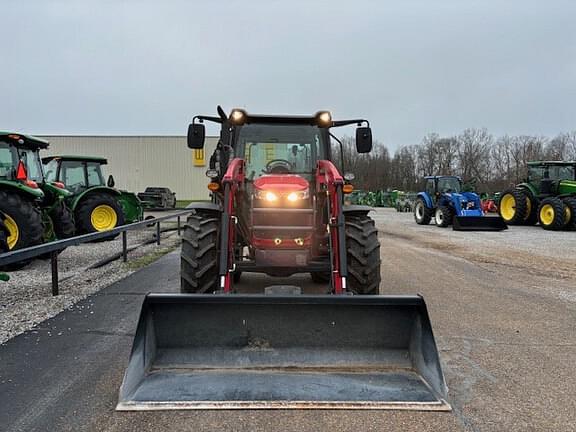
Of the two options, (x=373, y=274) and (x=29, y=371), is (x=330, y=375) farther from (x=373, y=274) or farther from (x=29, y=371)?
(x=29, y=371)

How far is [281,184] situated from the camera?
4789mm

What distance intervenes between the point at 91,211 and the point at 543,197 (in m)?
16.7

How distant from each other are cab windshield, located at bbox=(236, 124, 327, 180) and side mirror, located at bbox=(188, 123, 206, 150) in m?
0.48

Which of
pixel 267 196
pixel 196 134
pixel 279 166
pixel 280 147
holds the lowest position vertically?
pixel 267 196

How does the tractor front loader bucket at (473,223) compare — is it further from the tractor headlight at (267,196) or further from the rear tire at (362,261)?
the tractor headlight at (267,196)

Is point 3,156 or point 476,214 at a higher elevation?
point 3,156

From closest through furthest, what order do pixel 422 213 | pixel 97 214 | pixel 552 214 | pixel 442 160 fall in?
pixel 97 214 → pixel 552 214 → pixel 422 213 → pixel 442 160

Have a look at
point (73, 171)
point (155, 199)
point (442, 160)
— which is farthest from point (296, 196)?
point (442, 160)

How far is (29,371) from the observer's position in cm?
349

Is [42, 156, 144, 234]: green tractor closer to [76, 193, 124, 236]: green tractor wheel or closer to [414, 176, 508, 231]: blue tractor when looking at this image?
[76, 193, 124, 236]: green tractor wheel

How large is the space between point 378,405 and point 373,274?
1926 mm

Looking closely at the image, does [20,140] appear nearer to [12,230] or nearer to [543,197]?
[12,230]

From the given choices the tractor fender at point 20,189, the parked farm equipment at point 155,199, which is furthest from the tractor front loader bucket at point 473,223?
the parked farm equipment at point 155,199

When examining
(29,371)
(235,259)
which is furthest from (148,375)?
(235,259)
